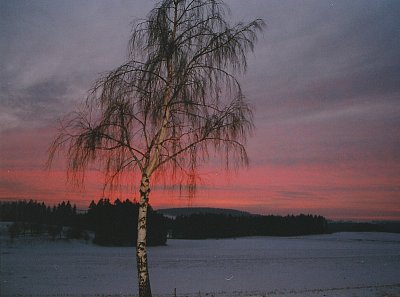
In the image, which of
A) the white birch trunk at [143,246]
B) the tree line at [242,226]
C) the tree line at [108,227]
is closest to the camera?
the white birch trunk at [143,246]

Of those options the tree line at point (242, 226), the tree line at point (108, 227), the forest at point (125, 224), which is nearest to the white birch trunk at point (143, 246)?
the forest at point (125, 224)

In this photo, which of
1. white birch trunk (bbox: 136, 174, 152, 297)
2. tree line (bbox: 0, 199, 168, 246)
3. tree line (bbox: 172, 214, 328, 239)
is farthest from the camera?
tree line (bbox: 172, 214, 328, 239)

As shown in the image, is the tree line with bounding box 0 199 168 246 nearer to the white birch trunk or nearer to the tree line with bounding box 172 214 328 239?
the tree line with bounding box 172 214 328 239

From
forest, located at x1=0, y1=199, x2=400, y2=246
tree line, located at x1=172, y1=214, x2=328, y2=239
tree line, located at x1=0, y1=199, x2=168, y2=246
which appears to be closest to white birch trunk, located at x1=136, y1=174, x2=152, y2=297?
forest, located at x1=0, y1=199, x2=400, y2=246

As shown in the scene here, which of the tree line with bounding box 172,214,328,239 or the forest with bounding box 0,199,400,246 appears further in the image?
the tree line with bounding box 172,214,328,239

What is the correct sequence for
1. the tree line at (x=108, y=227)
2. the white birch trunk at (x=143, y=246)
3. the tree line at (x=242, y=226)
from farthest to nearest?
the tree line at (x=242, y=226), the tree line at (x=108, y=227), the white birch trunk at (x=143, y=246)

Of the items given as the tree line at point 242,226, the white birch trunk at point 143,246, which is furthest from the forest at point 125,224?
the white birch trunk at point 143,246

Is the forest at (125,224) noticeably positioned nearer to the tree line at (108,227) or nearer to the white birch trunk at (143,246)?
the tree line at (108,227)

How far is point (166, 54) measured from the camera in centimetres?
1276

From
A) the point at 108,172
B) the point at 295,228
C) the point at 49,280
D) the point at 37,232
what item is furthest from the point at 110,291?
the point at 295,228

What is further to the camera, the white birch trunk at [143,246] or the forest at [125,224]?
the forest at [125,224]

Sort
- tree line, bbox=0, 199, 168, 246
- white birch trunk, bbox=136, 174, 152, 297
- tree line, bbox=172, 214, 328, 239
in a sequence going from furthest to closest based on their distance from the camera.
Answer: tree line, bbox=172, 214, 328, 239, tree line, bbox=0, 199, 168, 246, white birch trunk, bbox=136, 174, 152, 297

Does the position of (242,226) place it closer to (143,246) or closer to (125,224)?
(125,224)

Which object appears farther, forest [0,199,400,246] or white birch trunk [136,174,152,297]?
forest [0,199,400,246]
